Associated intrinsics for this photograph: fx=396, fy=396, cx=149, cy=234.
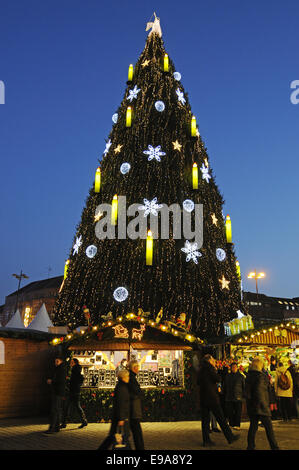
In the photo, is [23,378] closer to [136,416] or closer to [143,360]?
[143,360]

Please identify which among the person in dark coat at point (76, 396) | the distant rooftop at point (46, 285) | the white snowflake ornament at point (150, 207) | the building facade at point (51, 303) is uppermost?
the distant rooftop at point (46, 285)

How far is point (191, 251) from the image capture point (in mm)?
16734

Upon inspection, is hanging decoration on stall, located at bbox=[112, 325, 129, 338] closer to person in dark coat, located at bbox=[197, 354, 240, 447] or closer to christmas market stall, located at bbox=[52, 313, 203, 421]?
christmas market stall, located at bbox=[52, 313, 203, 421]

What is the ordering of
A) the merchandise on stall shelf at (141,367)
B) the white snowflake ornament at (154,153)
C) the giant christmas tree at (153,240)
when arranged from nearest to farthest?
1. the merchandise on stall shelf at (141,367)
2. the giant christmas tree at (153,240)
3. the white snowflake ornament at (154,153)

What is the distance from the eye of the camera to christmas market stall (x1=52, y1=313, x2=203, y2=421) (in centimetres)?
1178

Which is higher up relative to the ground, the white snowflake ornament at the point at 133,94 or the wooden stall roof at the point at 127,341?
the white snowflake ornament at the point at 133,94

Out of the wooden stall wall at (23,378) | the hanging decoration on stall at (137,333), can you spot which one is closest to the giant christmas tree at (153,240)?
the wooden stall wall at (23,378)

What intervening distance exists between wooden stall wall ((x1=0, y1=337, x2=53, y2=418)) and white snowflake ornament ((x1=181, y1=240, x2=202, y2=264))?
22.3ft

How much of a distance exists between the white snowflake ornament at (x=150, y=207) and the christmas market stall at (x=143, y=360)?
19.5 ft

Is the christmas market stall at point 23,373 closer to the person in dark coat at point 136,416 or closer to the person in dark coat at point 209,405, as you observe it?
the person in dark coat at point 209,405

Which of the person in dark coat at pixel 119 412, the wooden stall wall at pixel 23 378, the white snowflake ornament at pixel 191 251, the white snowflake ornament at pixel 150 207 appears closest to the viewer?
the person in dark coat at pixel 119 412

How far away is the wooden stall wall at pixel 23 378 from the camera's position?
12.5m

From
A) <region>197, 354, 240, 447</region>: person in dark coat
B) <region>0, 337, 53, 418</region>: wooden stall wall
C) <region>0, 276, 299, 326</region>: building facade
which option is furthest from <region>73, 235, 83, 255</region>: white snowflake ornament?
<region>0, 276, 299, 326</region>: building facade
